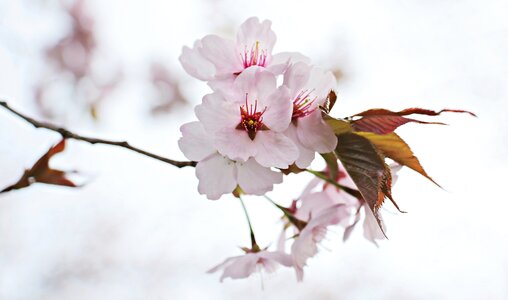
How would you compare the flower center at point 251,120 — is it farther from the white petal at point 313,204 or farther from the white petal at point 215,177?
the white petal at point 313,204

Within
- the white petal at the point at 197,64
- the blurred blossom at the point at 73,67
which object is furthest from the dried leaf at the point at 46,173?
the blurred blossom at the point at 73,67

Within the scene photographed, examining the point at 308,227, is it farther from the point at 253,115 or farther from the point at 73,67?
the point at 73,67

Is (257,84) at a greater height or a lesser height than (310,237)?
greater

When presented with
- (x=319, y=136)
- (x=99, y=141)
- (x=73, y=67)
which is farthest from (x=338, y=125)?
(x=73, y=67)

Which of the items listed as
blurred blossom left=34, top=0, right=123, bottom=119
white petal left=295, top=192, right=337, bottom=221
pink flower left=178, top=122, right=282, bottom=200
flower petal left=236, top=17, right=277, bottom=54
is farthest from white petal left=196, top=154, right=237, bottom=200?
blurred blossom left=34, top=0, right=123, bottom=119

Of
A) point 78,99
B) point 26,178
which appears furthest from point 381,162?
point 78,99

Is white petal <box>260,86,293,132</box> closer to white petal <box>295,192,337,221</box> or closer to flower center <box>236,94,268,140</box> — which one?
flower center <box>236,94,268,140</box>

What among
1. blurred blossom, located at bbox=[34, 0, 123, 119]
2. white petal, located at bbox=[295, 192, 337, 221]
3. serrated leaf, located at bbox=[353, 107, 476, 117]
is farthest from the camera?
blurred blossom, located at bbox=[34, 0, 123, 119]
